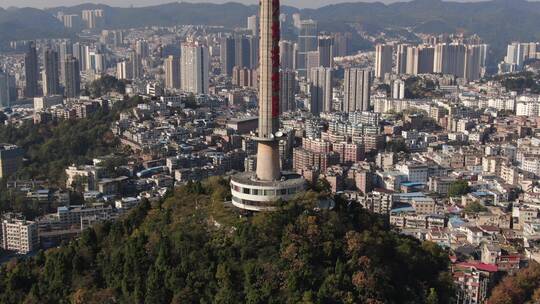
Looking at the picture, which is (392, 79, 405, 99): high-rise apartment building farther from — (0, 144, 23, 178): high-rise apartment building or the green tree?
Result: (0, 144, 23, 178): high-rise apartment building

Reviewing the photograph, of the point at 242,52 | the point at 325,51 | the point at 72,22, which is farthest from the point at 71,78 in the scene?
the point at 72,22

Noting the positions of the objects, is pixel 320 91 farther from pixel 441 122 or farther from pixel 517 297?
pixel 517 297

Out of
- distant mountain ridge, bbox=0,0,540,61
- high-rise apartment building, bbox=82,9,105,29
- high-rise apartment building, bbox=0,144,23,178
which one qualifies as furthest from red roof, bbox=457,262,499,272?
high-rise apartment building, bbox=82,9,105,29

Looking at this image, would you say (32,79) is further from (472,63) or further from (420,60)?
(472,63)

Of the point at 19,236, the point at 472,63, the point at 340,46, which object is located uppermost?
the point at 340,46

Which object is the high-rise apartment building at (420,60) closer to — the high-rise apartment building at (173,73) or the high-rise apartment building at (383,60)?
the high-rise apartment building at (383,60)

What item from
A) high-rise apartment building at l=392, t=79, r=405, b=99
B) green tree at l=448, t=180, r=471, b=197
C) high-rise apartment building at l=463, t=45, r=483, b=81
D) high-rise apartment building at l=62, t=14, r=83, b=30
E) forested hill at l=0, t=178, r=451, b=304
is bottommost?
green tree at l=448, t=180, r=471, b=197
